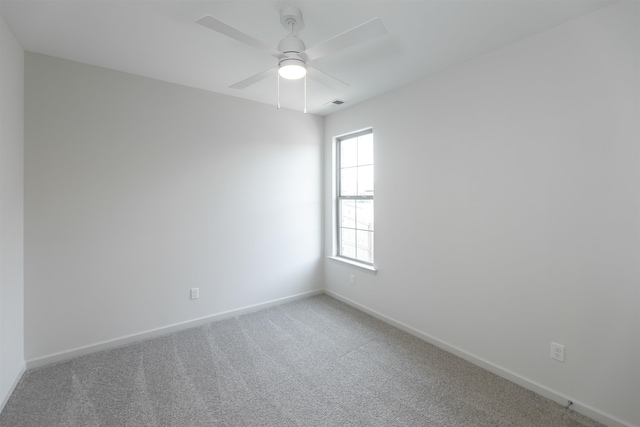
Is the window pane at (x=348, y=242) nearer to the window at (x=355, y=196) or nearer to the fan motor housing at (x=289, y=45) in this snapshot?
the window at (x=355, y=196)

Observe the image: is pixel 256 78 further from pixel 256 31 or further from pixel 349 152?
pixel 349 152

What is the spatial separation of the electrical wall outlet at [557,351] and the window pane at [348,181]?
249 cm

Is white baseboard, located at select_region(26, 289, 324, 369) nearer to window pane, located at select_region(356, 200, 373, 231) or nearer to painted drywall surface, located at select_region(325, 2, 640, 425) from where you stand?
window pane, located at select_region(356, 200, 373, 231)

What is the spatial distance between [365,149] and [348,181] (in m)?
0.52

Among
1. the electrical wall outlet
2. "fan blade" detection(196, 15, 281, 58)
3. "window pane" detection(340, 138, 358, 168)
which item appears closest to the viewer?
"fan blade" detection(196, 15, 281, 58)

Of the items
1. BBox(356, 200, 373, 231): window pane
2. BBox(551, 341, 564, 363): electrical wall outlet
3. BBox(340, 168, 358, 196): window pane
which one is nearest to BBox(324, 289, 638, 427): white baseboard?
BBox(551, 341, 564, 363): electrical wall outlet

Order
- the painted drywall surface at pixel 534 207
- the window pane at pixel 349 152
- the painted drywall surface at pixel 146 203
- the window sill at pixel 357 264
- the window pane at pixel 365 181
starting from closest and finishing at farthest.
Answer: the painted drywall surface at pixel 534 207, the painted drywall surface at pixel 146 203, the window sill at pixel 357 264, the window pane at pixel 365 181, the window pane at pixel 349 152

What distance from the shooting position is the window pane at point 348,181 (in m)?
3.82

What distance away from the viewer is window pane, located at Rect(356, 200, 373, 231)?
11.7 feet

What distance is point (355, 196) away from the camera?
12.5ft

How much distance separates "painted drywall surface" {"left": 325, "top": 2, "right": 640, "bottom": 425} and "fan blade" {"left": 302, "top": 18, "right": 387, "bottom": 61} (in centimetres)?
136

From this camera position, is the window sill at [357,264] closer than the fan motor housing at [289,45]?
No

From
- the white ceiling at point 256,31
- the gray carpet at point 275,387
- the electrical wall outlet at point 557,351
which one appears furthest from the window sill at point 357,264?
the white ceiling at point 256,31

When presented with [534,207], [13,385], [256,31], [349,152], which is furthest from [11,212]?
[534,207]
